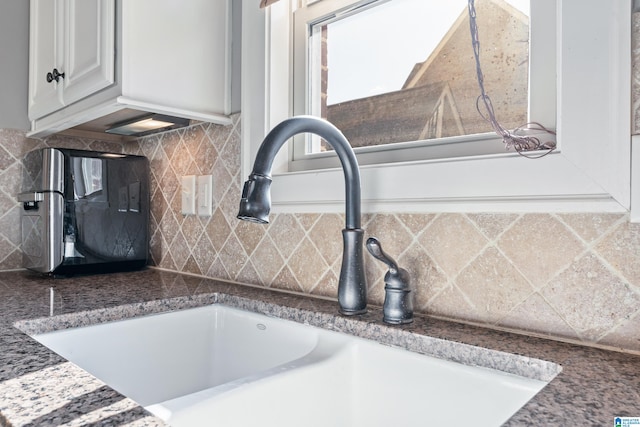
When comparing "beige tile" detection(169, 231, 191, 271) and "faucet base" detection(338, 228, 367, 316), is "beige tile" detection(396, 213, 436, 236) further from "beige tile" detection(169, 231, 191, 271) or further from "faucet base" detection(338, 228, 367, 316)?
"beige tile" detection(169, 231, 191, 271)

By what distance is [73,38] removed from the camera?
4.23 feet

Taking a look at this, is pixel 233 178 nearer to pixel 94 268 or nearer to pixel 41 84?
pixel 94 268

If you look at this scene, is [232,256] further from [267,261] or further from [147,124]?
[147,124]

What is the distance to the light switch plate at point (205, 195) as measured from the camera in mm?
1389

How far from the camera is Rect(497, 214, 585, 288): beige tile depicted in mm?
723

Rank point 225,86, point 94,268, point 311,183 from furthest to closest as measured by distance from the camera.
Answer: point 94,268, point 225,86, point 311,183

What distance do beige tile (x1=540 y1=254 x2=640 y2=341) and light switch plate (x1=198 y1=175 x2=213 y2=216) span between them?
0.97m

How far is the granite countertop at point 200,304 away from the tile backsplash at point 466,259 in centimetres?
4

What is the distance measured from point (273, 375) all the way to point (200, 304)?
476mm

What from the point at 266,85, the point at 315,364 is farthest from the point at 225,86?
the point at 315,364

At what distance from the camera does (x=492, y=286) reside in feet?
2.62

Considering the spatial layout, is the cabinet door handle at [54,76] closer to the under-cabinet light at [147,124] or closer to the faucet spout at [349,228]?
the under-cabinet light at [147,124]

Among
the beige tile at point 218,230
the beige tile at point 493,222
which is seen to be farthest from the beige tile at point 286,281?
the beige tile at point 493,222

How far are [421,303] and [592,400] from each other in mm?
397
